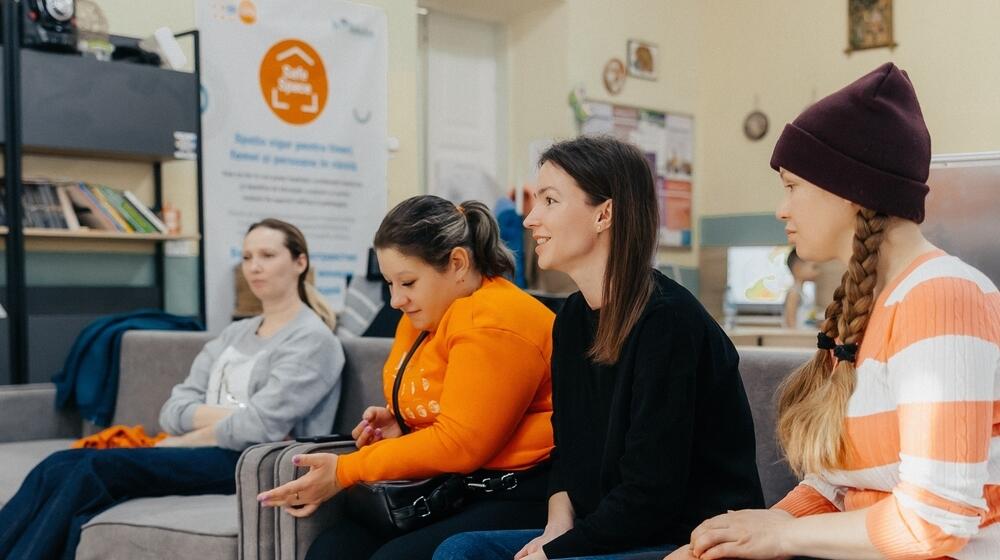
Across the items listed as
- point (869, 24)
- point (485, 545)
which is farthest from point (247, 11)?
point (869, 24)

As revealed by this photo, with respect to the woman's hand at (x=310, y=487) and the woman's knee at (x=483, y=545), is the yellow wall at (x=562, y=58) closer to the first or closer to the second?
the woman's hand at (x=310, y=487)

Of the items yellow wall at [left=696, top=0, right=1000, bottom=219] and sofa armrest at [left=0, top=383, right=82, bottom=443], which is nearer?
sofa armrest at [left=0, top=383, right=82, bottom=443]

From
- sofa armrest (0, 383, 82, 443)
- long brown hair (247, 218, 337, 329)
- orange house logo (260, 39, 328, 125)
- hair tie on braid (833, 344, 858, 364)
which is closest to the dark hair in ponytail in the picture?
long brown hair (247, 218, 337, 329)

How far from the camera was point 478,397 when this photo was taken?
6.00 ft

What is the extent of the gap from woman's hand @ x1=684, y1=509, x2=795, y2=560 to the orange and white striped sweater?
11cm

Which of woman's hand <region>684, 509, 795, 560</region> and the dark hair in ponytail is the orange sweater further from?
woman's hand <region>684, 509, 795, 560</region>

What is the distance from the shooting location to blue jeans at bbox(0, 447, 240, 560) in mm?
2342

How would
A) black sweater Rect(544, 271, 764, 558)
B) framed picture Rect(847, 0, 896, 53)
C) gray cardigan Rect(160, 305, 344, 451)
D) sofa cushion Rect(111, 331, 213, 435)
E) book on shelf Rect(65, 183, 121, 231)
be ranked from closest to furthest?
black sweater Rect(544, 271, 764, 558) → gray cardigan Rect(160, 305, 344, 451) → sofa cushion Rect(111, 331, 213, 435) → book on shelf Rect(65, 183, 121, 231) → framed picture Rect(847, 0, 896, 53)

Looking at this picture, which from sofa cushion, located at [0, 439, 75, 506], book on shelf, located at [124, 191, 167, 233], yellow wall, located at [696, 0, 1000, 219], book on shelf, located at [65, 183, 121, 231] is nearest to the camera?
sofa cushion, located at [0, 439, 75, 506]

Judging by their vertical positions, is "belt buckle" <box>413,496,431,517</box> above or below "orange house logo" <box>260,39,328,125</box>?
below

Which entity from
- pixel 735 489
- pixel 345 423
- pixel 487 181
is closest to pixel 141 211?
pixel 345 423

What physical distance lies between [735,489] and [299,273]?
1.63m

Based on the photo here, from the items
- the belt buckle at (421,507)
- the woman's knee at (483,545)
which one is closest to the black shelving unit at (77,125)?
the belt buckle at (421,507)

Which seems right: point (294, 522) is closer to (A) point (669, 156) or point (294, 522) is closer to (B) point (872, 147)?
(B) point (872, 147)
